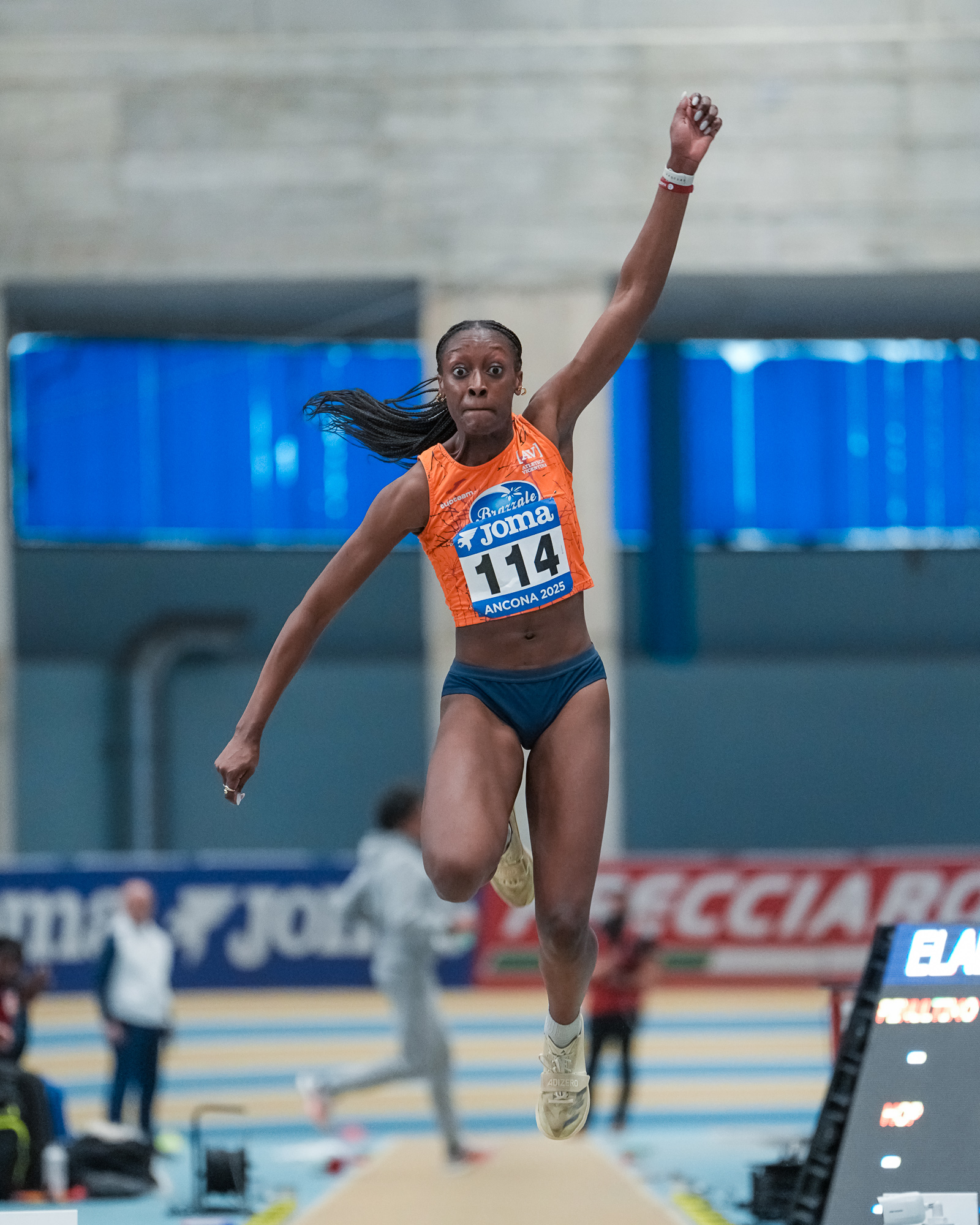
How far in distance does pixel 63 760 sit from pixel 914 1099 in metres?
17.2

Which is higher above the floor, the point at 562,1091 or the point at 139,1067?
the point at 562,1091

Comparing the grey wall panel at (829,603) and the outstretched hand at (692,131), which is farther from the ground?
the outstretched hand at (692,131)

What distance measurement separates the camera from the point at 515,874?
515 centimetres

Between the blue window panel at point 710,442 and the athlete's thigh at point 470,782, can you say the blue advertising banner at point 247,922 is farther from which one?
the athlete's thigh at point 470,782

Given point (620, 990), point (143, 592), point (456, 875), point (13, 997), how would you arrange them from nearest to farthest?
point (456, 875) → point (13, 997) → point (620, 990) → point (143, 592)

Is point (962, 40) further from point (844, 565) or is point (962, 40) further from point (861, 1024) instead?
point (861, 1024)

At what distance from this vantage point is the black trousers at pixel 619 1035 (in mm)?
9070

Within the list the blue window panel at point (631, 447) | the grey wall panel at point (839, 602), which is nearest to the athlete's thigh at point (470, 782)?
the blue window panel at point (631, 447)

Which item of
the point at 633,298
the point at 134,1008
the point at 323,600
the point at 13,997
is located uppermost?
the point at 633,298

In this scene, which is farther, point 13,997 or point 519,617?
point 13,997

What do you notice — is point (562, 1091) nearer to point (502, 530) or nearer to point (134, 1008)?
point (502, 530)

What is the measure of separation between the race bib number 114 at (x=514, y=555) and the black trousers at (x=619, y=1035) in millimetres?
5208

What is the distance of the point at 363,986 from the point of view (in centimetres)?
1491

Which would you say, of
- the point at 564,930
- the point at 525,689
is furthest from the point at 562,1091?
the point at 525,689
